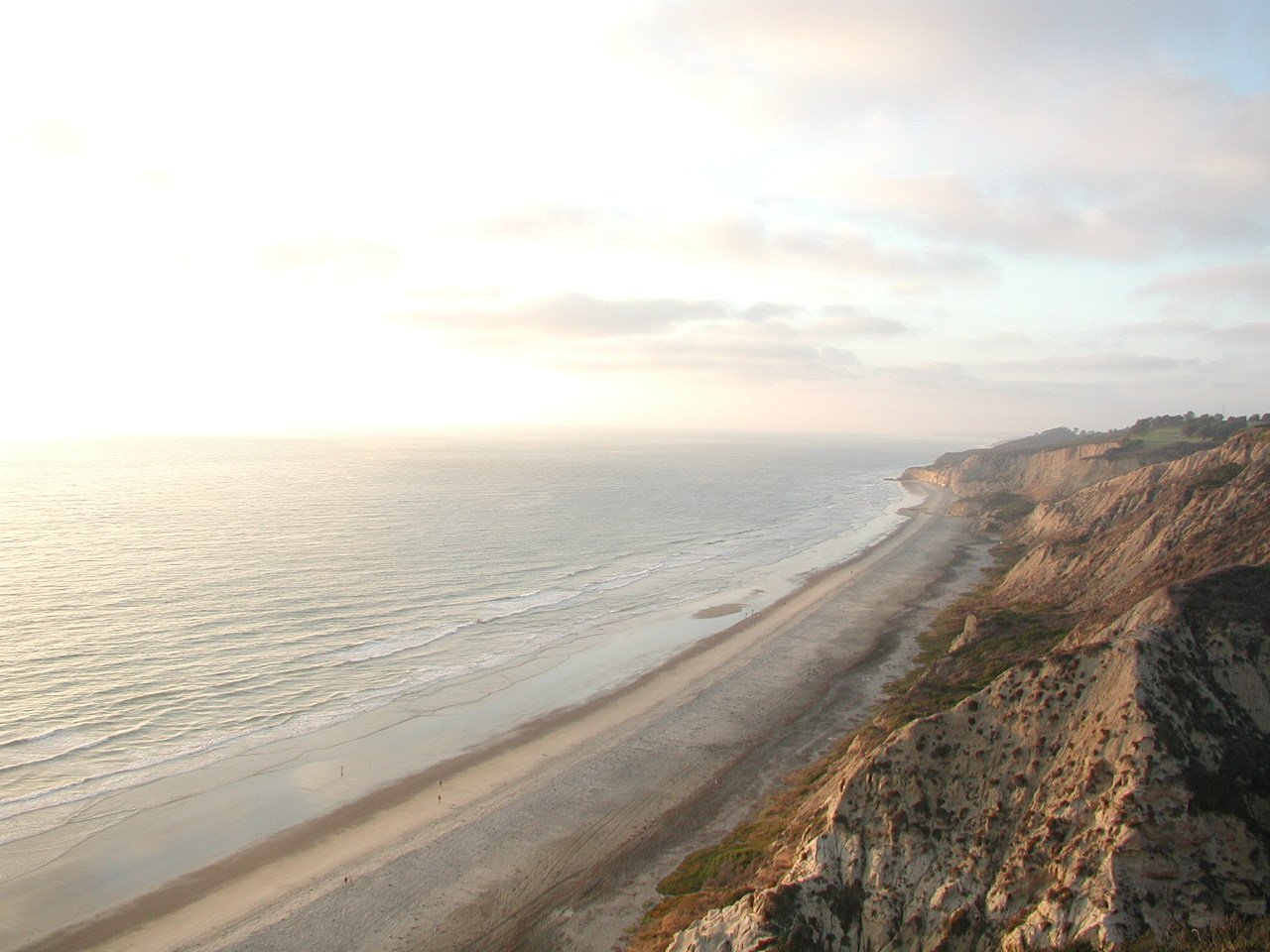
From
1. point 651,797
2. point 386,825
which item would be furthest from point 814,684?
point 386,825

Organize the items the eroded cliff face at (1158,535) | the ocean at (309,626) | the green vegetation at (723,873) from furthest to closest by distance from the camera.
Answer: the eroded cliff face at (1158,535)
the ocean at (309,626)
the green vegetation at (723,873)

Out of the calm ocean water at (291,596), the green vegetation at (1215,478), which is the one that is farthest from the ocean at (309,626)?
the green vegetation at (1215,478)

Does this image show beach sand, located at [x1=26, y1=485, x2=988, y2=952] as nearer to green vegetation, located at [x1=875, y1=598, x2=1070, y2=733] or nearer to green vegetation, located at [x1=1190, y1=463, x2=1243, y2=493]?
green vegetation, located at [x1=875, y1=598, x2=1070, y2=733]

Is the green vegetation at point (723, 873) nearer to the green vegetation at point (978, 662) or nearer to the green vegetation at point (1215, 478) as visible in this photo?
the green vegetation at point (978, 662)

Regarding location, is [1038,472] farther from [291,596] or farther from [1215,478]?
[291,596]

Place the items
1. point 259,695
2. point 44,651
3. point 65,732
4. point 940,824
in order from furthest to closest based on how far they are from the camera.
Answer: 1. point 44,651
2. point 259,695
3. point 65,732
4. point 940,824

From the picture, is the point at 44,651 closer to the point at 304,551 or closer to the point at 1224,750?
the point at 304,551

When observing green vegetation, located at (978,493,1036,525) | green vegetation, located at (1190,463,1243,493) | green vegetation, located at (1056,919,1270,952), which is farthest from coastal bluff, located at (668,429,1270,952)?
green vegetation, located at (978,493,1036,525)
